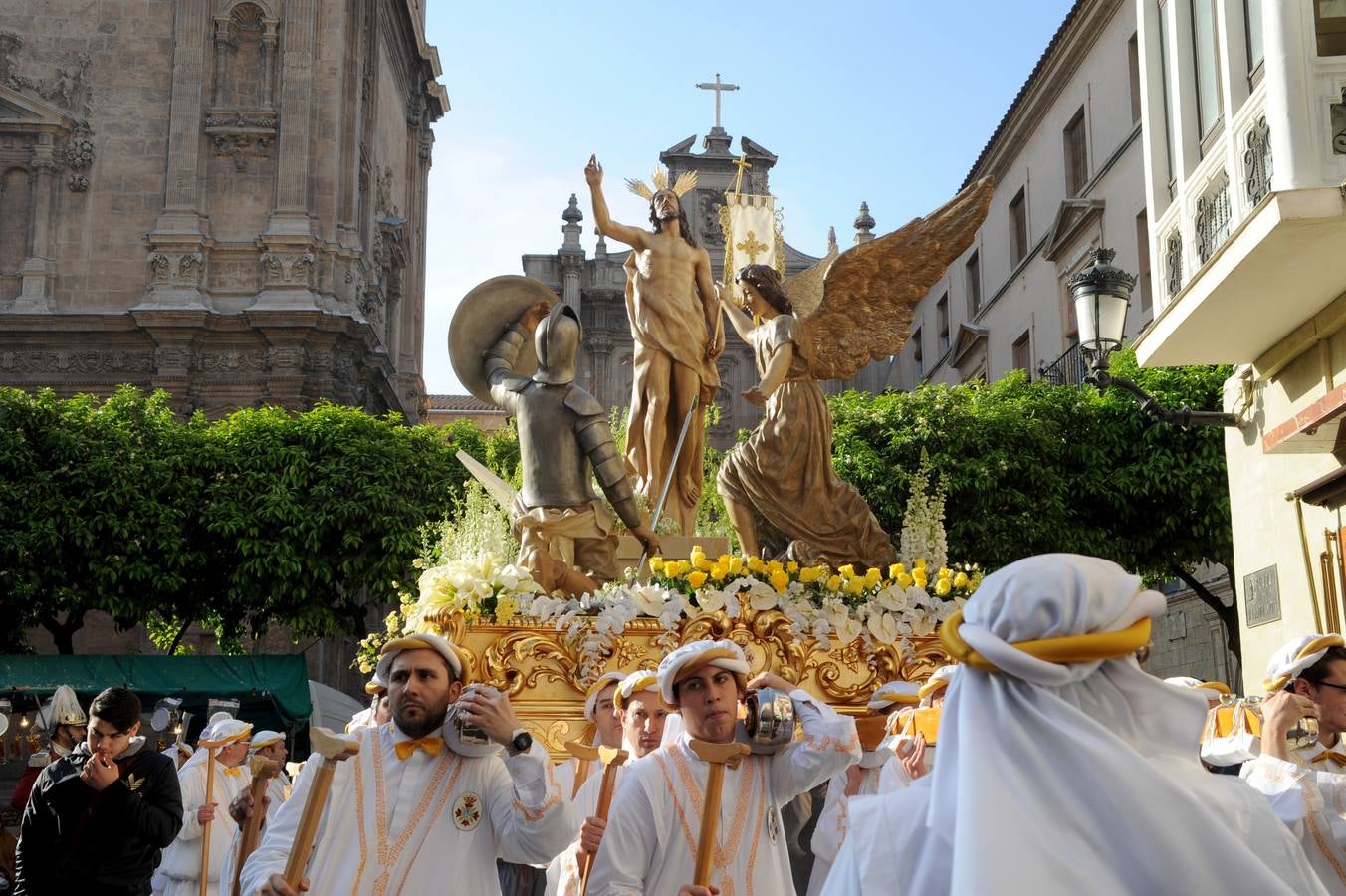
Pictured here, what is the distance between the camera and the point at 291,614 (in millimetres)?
24703

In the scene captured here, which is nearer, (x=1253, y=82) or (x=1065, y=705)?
(x=1065, y=705)

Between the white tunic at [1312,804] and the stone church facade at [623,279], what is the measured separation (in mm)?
40186

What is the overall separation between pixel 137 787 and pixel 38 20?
30.8m

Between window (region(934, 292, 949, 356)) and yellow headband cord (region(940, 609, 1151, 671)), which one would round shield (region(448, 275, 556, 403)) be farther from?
window (region(934, 292, 949, 356))

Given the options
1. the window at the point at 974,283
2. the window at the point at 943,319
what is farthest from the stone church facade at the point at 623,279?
the window at the point at 974,283

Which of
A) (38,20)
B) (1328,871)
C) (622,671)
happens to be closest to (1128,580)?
(1328,871)

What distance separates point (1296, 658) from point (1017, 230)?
105 feet

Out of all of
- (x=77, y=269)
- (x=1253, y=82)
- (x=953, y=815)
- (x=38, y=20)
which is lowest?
(x=953, y=815)

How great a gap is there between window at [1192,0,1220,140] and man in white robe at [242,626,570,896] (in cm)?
1048

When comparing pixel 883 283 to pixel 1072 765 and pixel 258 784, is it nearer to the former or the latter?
pixel 258 784

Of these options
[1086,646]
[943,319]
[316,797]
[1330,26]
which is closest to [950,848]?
[1086,646]

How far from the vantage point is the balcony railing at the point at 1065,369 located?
96.0 ft

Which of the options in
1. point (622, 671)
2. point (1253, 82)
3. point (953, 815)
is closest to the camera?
point (953, 815)

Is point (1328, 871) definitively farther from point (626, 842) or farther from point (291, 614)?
point (291, 614)
